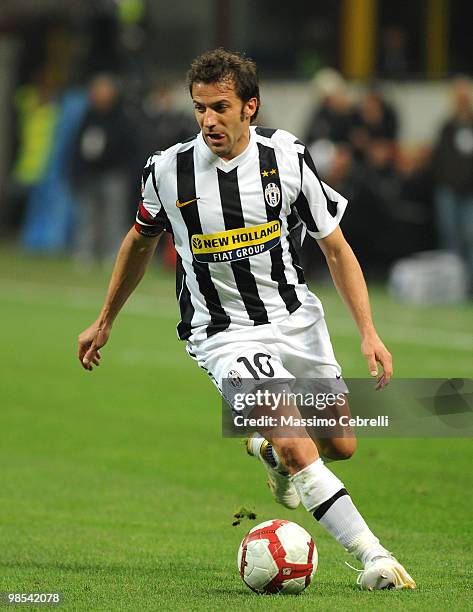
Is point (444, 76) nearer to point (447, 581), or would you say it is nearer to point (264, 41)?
point (264, 41)

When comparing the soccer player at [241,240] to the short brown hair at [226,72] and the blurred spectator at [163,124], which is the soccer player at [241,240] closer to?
the short brown hair at [226,72]

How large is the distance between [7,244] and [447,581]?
2060 centimetres

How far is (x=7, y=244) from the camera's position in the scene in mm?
25984

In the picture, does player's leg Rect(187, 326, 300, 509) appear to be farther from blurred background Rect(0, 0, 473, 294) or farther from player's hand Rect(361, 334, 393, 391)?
blurred background Rect(0, 0, 473, 294)

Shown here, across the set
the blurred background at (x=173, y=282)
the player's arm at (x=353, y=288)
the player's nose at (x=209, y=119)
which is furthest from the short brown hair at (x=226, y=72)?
the blurred background at (x=173, y=282)

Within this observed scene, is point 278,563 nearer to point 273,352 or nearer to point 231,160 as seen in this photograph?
point 273,352

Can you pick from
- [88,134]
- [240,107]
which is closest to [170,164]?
[240,107]

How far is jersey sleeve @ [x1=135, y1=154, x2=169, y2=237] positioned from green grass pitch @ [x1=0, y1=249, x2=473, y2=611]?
1505 millimetres

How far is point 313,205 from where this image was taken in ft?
20.7

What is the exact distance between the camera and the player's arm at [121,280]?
6.55 meters

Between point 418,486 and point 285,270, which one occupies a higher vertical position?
point 285,270

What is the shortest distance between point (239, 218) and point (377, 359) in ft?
2.86

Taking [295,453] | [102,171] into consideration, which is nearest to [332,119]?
[102,171]

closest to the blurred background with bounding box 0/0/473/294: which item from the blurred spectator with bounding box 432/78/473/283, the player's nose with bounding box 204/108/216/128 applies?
the blurred spectator with bounding box 432/78/473/283
